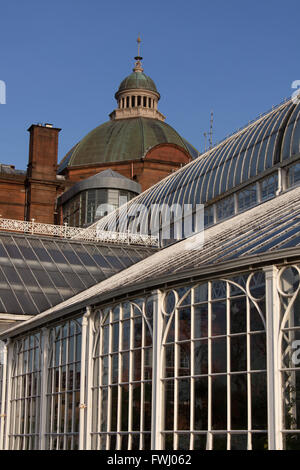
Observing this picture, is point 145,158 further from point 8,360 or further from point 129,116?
point 8,360

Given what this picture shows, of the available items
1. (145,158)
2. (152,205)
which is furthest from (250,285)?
(145,158)

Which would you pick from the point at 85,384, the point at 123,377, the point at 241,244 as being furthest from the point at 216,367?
the point at 85,384

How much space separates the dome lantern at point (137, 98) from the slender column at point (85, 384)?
54876 mm

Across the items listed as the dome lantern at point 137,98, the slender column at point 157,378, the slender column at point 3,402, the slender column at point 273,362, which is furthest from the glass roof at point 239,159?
the dome lantern at point 137,98

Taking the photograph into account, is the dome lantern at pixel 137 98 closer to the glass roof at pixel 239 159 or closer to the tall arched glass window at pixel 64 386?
the glass roof at pixel 239 159

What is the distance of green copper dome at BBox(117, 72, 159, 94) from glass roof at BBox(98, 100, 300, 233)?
3457 centimetres

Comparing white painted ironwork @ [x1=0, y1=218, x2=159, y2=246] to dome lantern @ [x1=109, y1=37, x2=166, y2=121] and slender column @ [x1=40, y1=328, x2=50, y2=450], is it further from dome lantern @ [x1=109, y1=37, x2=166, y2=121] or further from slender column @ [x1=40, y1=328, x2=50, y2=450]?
dome lantern @ [x1=109, y1=37, x2=166, y2=121]

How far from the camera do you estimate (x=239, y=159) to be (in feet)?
145

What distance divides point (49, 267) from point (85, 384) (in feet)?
49.0

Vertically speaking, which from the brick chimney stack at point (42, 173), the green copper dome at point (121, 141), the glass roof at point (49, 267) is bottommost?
the glass roof at point (49, 267)

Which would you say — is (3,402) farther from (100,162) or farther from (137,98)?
(137,98)

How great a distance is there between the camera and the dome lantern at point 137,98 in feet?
274

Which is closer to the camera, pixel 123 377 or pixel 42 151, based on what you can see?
pixel 123 377

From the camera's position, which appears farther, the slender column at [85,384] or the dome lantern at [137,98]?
the dome lantern at [137,98]
